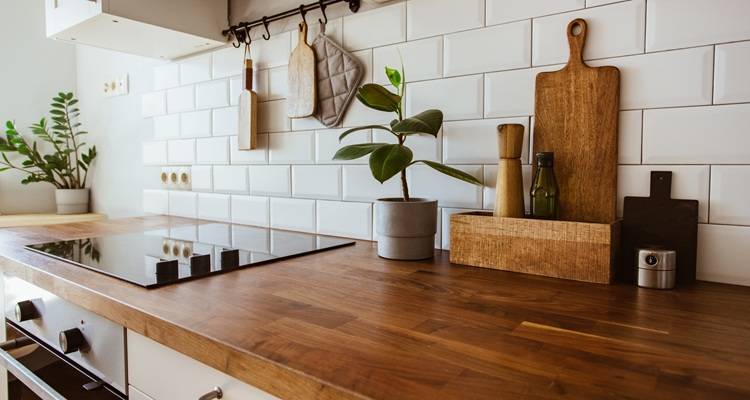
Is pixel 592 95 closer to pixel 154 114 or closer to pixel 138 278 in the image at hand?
pixel 138 278

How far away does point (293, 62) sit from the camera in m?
1.36

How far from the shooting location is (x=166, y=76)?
1839 mm

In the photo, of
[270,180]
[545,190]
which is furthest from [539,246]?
[270,180]

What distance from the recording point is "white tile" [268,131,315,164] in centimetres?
139

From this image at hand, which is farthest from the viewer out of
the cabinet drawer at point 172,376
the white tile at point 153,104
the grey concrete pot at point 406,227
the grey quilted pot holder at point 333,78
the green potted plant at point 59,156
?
the green potted plant at point 59,156

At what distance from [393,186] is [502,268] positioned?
1.33ft

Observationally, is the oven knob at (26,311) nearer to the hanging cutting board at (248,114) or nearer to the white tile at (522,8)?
the hanging cutting board at (248,114)

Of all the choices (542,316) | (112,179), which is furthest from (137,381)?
(112,179)

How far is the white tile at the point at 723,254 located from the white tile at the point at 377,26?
0.78 m

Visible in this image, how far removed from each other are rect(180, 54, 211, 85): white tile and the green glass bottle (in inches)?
49.2

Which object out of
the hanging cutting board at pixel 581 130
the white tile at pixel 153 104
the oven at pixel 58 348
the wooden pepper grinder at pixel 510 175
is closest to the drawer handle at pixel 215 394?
the oven at pixel 58 348

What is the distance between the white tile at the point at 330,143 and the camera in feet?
4.21

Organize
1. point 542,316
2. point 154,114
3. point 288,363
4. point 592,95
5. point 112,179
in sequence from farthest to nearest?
point 112,179, point 154,114, point 592,95, point 542,316, point 288,363

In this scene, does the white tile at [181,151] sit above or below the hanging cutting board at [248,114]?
below
